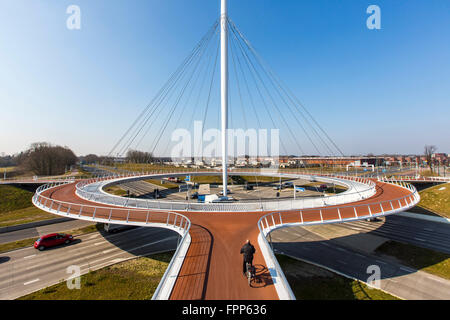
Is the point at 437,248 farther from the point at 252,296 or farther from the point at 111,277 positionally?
the point at 111,277

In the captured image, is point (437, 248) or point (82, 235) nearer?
point (437, 248)

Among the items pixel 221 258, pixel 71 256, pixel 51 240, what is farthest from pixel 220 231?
pixel 51 240

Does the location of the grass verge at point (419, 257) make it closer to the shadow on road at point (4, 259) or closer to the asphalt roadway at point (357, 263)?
the asphalt roadway at point (357, 263)

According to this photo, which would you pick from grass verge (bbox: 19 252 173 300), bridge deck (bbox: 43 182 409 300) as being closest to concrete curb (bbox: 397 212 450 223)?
bridge deck (bbox: 43 182 409 300)

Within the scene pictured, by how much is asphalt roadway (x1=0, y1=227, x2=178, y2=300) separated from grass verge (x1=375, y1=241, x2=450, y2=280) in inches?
767

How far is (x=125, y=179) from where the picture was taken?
104 feet

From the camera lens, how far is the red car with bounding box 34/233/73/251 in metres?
16.5

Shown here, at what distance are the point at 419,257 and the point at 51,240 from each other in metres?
32.2

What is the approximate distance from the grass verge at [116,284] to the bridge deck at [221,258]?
3.81m

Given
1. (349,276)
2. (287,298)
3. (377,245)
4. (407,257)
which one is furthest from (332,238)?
(287,298)

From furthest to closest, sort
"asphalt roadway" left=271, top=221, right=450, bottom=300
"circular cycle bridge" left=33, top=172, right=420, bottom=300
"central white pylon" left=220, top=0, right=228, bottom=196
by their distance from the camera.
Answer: "central white pylon" left=220, top=0, right=228, bottom=196 < "asphalt roadway" left=271, top=221, right=450, bottom=300 < "circular cycle bridge" left=33, top=172, right=420, bottom=300

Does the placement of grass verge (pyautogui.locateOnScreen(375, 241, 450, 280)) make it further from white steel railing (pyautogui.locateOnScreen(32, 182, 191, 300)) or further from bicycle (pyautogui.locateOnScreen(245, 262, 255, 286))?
white steel railing (pyautogui.locateOnScreen(32, 182, 191, 300))
